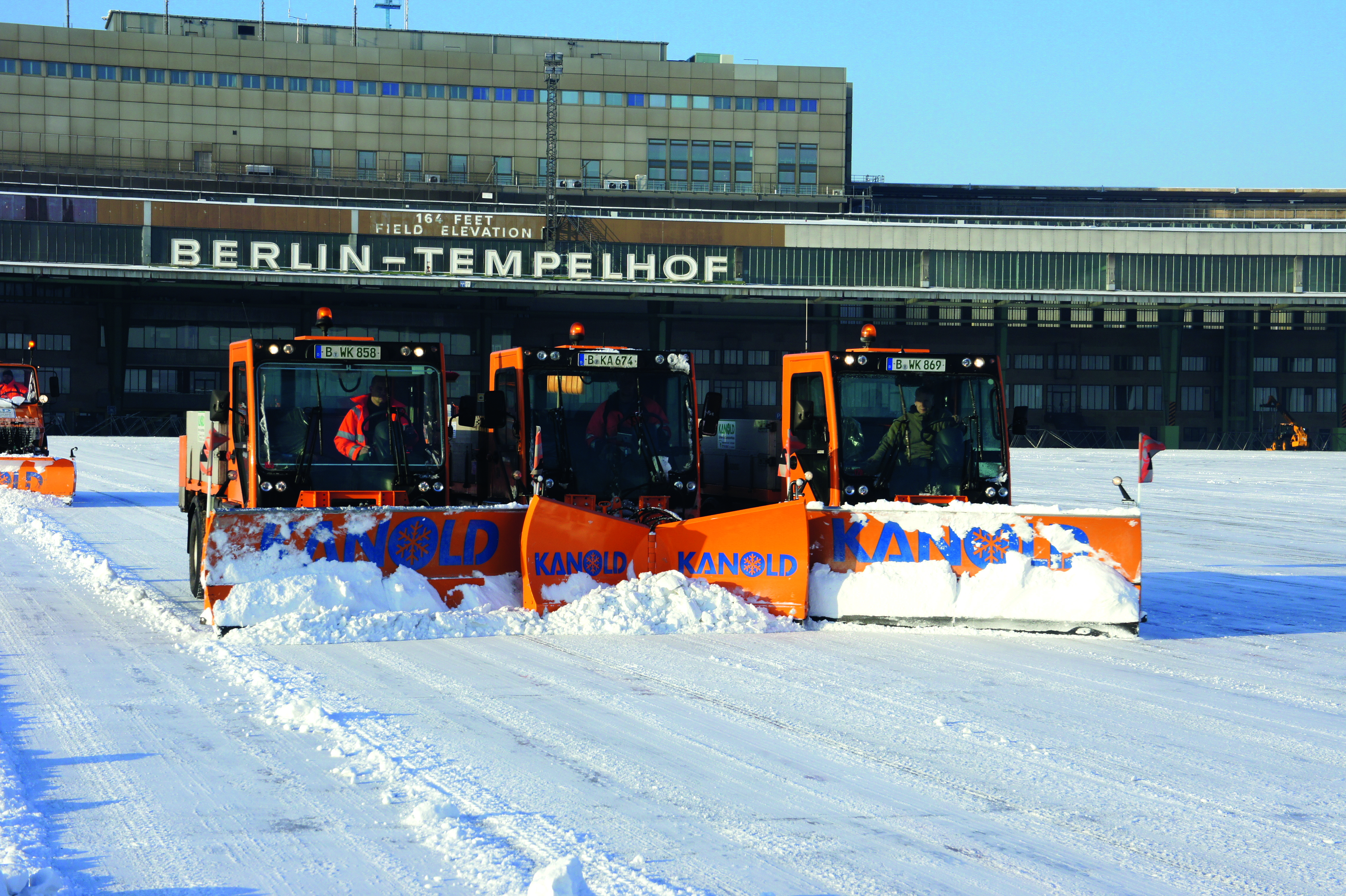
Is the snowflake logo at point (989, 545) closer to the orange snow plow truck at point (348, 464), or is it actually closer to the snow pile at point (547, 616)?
the snow pile at point (547, 616)

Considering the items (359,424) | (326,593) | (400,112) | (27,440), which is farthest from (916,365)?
(400,112)

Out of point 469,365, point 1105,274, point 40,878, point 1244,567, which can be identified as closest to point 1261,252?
point 1105,274

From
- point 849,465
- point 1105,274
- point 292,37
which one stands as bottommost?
point 849,465

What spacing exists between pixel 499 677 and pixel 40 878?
3.97 meters

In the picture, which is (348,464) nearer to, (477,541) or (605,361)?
(477,541)

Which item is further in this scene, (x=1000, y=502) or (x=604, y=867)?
(x=1000, y=502)

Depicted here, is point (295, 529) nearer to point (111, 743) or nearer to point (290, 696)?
point (290, 696)

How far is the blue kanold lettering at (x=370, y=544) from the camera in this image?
10086mm

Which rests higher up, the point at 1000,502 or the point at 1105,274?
the point at 1105,274

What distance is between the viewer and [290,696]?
7562 mm

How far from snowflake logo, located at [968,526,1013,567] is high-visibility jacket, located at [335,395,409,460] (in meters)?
4.73

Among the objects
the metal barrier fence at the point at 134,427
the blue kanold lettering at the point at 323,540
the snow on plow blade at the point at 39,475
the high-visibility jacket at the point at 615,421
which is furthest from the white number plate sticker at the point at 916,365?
A: the metal barrier fence at the point at 134,427

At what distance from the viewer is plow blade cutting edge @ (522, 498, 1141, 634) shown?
10.3m

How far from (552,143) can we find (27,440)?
148 ft
